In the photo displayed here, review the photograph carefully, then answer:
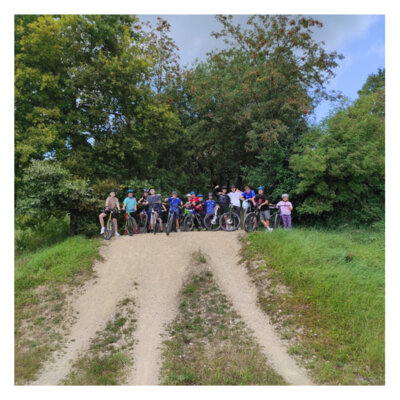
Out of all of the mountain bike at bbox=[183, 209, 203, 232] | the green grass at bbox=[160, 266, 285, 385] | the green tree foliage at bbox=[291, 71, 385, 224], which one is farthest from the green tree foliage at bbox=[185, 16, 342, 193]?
the green grass at bbox=[160, 266, 285, 385]

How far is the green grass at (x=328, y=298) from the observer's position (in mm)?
5703

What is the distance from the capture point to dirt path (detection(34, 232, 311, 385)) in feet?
19.2

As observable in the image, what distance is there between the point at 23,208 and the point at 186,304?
7.63m

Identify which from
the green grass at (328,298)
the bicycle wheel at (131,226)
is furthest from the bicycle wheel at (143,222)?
the green grass at (328,298)

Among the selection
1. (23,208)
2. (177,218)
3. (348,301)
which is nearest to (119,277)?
(177,218)

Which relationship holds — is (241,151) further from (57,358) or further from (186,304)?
(57,358)

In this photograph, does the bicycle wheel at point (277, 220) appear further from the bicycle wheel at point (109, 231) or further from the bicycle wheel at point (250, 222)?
the bicycle wheel at point (109, 231)

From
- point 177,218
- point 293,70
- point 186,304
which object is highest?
point 293,70

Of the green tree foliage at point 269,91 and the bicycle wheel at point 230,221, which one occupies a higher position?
the green tree foliage at point 269,91

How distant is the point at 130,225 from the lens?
1205 cm

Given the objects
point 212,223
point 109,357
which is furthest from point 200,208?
point 109,357

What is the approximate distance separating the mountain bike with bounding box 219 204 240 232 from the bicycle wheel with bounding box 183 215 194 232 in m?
1.21

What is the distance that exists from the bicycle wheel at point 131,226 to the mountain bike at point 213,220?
2825mm
